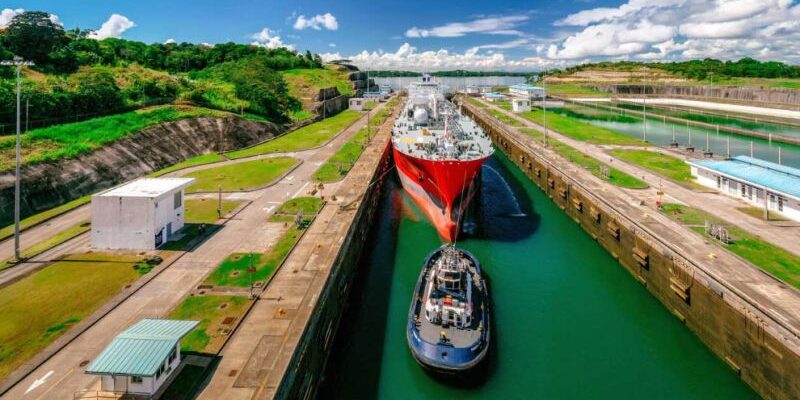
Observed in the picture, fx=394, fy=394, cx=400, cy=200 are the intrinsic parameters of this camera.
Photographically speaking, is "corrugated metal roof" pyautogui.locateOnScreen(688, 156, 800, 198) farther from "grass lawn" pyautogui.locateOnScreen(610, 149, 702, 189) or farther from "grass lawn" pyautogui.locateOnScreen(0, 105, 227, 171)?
"grass lawn" pyautogui.locateOnScreen(0, 105, 227, 171)

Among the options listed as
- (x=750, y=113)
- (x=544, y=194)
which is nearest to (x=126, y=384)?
(x=544, y=194)

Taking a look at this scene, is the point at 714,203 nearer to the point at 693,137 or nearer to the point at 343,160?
the point at 343,160

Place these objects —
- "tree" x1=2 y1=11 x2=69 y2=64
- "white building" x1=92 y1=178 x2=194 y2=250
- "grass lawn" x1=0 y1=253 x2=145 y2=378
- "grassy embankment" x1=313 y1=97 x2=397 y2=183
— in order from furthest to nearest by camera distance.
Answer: "tree" x1=2 y1=11 x2=69 y2=64 → "grassy embankment" x1=313 y1=97 x2=397 y2=183 → "white building" x1=92 y1=178 x2=194 y2=250 → "grass lawn" x1=0 y1=253 x2=145 y2=378

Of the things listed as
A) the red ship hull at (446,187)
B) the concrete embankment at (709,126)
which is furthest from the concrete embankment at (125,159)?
the concrete embankment at (709,126)

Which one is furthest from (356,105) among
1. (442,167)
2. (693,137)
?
(442,167)

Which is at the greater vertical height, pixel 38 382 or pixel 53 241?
pixel 53 241

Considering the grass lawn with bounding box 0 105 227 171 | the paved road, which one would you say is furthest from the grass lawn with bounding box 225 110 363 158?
the paved road
